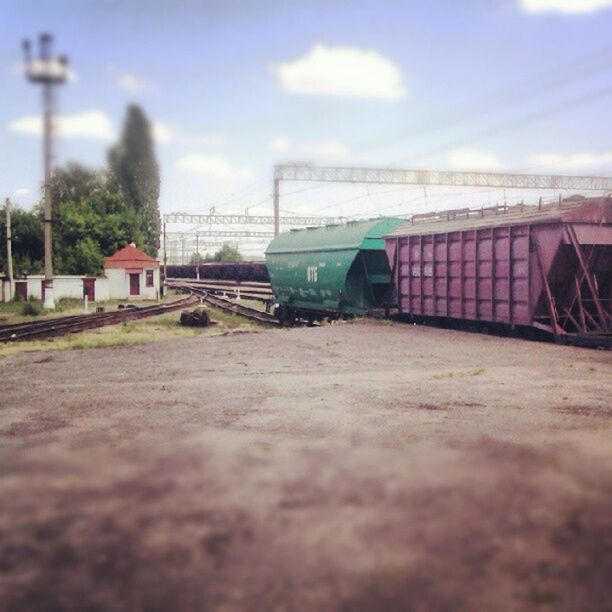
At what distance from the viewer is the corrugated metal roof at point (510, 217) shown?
15367 mm

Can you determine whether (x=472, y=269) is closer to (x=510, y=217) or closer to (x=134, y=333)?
(x=510, y=217)

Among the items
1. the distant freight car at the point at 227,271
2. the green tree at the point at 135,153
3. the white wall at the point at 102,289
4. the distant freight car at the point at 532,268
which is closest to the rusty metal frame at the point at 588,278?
the distant freight car at the point at 532,268

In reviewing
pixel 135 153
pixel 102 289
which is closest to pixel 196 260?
pixel 102 289

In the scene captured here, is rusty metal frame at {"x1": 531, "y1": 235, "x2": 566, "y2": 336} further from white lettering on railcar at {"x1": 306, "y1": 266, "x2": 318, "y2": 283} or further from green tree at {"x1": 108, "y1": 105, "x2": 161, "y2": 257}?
green tree at {"x1": 108, "y1": 105, "x2": 161, "y2": 257}

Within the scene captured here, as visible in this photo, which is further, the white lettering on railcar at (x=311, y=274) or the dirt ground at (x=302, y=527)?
Answer: the white lettering on railcar at (x=311, y=274)

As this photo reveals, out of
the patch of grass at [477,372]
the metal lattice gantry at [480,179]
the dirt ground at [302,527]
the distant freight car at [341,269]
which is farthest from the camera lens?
the metal lattice gantry at [480,179]

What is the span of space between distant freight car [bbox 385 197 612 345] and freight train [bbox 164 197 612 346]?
2 cm

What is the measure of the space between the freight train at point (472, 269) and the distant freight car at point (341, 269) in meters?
0.03

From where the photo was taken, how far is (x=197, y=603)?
2.24 meters

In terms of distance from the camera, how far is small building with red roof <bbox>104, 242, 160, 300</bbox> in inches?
1727

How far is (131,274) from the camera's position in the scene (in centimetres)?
4444

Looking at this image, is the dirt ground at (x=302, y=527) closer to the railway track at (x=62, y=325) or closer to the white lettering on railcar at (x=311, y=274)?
the railway track at (x=62, y=325)

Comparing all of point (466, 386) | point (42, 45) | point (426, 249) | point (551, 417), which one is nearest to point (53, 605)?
point (42, 45)

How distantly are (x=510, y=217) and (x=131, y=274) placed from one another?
102 feet
